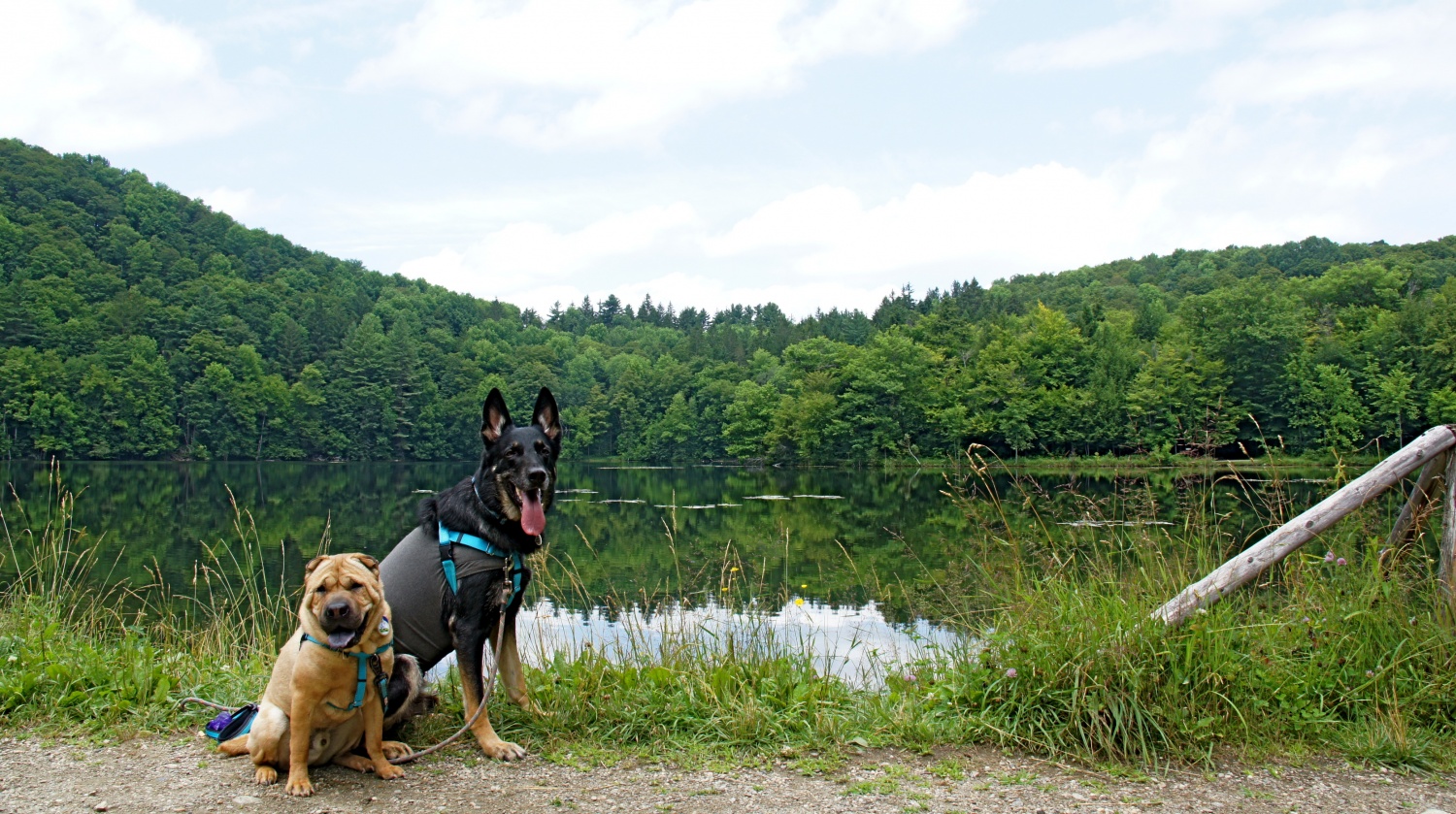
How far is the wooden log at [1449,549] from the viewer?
4348 mm

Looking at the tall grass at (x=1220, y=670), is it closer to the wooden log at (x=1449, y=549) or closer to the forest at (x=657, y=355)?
the wooden log at (x=1449, y=549)

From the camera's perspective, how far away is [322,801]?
11.6ft

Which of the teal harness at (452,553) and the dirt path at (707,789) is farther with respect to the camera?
the teal harness at (452,553)

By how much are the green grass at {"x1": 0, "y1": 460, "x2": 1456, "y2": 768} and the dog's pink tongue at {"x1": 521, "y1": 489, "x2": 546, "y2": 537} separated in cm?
96

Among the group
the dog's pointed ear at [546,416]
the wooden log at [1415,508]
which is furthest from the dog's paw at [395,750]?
the wooden log at [1415,508]

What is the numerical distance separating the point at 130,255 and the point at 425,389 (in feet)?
152

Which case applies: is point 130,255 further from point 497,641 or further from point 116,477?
point 497,641

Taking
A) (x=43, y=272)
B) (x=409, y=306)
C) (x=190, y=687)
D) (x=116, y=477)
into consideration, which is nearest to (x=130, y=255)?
(x=43, y=272)

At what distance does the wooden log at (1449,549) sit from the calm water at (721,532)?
84 cm

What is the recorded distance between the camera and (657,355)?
12762 cm

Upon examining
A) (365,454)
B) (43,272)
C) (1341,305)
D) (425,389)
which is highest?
(43,272)

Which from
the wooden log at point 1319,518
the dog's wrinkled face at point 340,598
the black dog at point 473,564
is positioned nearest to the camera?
the dog's wrinkled face at point 340,598

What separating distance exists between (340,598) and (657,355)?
12483cm

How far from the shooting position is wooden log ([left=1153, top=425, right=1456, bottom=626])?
173 inches
